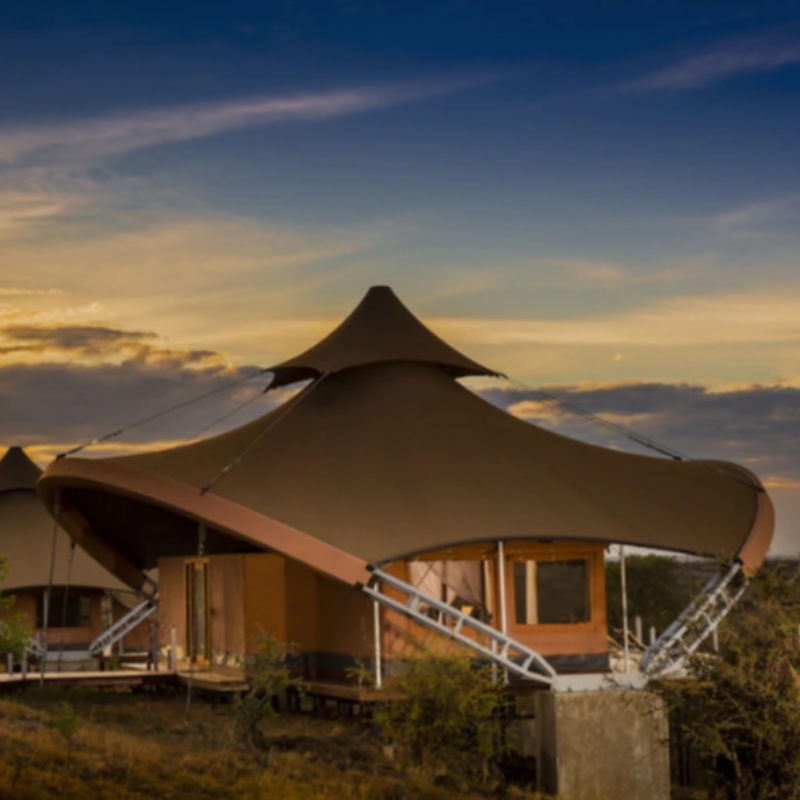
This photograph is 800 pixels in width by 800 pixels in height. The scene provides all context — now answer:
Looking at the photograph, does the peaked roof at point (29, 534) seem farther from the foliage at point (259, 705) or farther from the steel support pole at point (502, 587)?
the foliage at point (259, 705)

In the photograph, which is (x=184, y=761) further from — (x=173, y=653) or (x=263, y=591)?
(x=173, y=653)

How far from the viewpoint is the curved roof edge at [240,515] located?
2362 cm

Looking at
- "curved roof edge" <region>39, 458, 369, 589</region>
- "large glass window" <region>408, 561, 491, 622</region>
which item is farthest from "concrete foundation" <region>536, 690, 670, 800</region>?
"large glass window" <region>408, 561, 491, 622</region>

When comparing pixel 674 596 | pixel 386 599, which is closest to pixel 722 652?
pixel 386 599

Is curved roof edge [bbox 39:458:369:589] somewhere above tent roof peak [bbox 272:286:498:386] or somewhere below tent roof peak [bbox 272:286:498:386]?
below

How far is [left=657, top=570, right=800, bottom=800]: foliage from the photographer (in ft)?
65.1

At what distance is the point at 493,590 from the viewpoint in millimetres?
25859

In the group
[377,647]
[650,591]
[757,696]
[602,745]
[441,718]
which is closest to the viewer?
[757,696]

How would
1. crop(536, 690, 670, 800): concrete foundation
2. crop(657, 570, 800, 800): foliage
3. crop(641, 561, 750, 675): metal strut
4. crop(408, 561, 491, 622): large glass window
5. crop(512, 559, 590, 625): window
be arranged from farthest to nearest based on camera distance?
1. crop(408, 561, 491, 622): large glass window
2. crop(512, 559, 590, 625): window
3. crop(641, 561, 750, 675): metal strut
4. crop(536, 690, 670, 800): concrete foundation
5. crop(657, 570, 800, 800): foliage

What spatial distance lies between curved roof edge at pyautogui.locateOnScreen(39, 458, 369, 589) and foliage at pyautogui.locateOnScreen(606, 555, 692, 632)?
35.0m

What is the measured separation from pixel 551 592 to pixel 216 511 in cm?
560

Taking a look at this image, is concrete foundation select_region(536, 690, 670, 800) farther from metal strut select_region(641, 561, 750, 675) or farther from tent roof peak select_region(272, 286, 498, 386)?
tent roof peak select_region(272, 286, 498, 386)

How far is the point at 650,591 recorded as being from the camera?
62594mm

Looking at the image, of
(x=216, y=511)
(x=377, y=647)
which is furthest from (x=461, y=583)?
(x=216, y=511)
